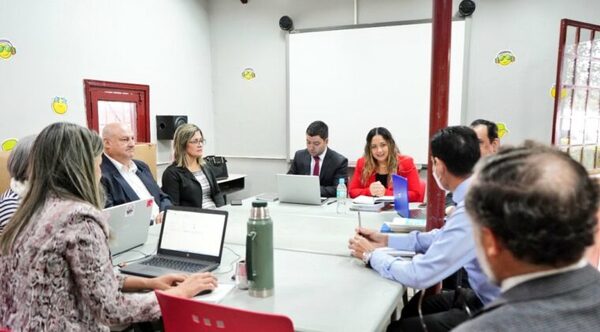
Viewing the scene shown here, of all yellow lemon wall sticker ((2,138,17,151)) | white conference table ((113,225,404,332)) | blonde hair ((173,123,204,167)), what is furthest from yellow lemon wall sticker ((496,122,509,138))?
yellow lemon wall sticker ((2,138,17,151))

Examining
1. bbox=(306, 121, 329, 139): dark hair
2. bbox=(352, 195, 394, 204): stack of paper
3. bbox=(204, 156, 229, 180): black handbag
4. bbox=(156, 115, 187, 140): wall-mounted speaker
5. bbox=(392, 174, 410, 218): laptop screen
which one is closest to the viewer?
bbox=(392, 174, 410, 218): laptop screen

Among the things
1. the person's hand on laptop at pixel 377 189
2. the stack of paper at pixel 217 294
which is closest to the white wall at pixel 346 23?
the person's hand on laptop at pixel 377 189

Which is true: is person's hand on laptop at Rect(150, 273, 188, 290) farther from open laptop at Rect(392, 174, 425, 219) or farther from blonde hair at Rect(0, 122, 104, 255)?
open laptop at Rect(392, 174, 425, 219)

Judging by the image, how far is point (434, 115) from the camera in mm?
2240

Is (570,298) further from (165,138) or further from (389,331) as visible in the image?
(165,138)

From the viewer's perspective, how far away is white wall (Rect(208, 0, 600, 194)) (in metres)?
4.33

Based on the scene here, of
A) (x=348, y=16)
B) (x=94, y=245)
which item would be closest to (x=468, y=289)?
(x=94, y=245)

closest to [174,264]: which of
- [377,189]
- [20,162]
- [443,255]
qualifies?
[20,162]

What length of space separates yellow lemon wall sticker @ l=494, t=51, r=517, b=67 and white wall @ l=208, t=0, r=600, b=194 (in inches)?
1.7

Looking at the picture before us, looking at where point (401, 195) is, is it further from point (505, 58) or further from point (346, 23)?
point (346, 23)

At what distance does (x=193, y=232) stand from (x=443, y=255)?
104 cm

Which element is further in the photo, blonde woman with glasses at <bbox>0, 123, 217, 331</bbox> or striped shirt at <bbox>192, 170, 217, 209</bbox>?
striped shirt at <bbox>192, 170, 217, 209</bbox>

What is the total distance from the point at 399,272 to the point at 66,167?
3.97ft

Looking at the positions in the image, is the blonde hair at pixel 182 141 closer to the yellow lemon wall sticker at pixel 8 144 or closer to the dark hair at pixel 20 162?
the yellow lemon wall sticker at pixel 8 144
